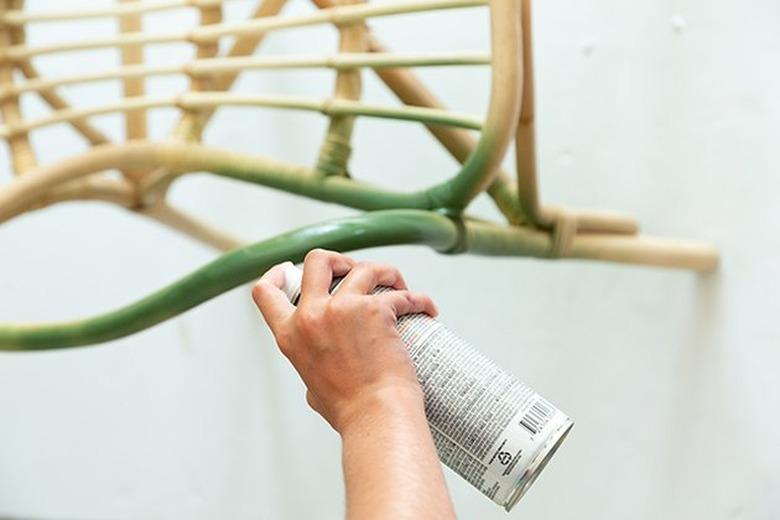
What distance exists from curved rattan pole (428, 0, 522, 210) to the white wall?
31 cm

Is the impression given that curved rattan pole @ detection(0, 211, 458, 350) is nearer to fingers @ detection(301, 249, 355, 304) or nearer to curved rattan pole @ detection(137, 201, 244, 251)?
fingers @ detection(301, 249, 355, 304)

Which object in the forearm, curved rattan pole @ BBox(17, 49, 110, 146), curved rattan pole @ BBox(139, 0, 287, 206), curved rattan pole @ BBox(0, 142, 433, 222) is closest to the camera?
the forearm

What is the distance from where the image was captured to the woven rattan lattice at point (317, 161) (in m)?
0.68

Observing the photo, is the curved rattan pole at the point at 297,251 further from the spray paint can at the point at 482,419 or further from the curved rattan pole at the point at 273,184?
the spray paint can at the point at 482,419

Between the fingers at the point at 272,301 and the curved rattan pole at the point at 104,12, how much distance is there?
1.51 ft

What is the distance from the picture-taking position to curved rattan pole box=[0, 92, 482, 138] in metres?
0.72

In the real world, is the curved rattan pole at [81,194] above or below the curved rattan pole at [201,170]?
below

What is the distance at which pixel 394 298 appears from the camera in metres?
0.48

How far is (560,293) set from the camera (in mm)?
1096

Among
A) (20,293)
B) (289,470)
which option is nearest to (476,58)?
(289,470)

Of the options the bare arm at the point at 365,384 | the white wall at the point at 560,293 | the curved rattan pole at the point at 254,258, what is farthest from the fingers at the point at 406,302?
the white wall at the point at 560,293

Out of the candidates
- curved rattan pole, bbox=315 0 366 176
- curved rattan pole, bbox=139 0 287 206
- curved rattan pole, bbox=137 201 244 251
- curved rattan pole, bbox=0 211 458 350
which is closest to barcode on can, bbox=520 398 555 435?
curved rattan pole, bbox=0 211 458 350

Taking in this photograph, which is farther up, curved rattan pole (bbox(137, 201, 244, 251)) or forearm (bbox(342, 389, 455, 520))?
forearm (bbox(342, 389, 455, 520))

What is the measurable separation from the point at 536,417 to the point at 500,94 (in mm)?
258
